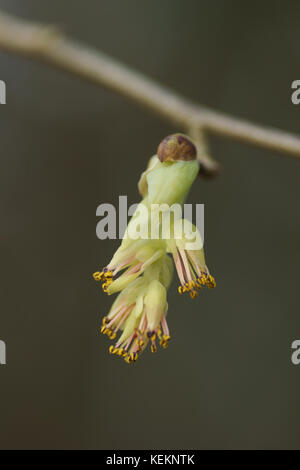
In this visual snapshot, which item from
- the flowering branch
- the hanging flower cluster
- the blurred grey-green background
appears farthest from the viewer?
the blurred grey-green background

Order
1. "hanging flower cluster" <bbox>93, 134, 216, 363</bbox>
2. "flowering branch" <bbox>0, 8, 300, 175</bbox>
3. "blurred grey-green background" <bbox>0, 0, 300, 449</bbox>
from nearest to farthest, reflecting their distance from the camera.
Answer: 1. "hanging flower cluster" <bbox>93, 134, 216, 363</bbox>
2. "flowering branch" <bbox>0, 8, 300, 175</bbox>
3. "blurred grey-green background" <bbox>0, 0, 300, 449</bbox>

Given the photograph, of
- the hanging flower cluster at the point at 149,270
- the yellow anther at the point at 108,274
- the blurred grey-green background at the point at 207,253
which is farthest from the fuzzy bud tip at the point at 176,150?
the blurred grey-green background at the point at 207,253

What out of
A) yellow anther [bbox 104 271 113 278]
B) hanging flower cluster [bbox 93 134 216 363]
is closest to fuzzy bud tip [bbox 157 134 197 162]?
hanging flower cluster [bbox 93 134 216 363]

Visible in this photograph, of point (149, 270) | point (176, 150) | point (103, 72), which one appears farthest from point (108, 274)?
point (103, 72)

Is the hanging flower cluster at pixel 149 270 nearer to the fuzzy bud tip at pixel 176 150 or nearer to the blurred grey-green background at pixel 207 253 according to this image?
the fuzzy bud tip at pixel 176 150

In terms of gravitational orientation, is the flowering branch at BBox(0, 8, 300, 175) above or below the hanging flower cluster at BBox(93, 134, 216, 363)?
above

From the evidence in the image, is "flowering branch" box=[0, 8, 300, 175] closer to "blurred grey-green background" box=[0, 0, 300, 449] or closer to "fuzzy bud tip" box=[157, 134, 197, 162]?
"fuzzy bud tip" box=[157, 134, 197, 162]

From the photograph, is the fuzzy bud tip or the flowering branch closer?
the fuzzy bud tip

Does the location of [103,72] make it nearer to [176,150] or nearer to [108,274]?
[176,150]

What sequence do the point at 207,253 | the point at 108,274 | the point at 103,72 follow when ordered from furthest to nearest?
the point at 207,253 → the point at 103,72 → the point at 108,274

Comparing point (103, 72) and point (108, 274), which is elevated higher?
point (103, 72)
